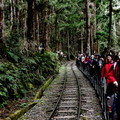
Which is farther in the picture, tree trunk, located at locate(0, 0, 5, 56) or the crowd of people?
tree trunk, located at locate(0, 0, 5, 56)

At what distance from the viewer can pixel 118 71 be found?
457 centimetres

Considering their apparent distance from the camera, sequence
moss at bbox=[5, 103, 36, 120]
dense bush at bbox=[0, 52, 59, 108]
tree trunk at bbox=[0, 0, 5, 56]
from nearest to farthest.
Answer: moss at bbox=[5, 103, 36, 120]
dense bush at bbox=[0, 52, 59, 108]
tree trunk at bbox=[0, 0, 5, 56]

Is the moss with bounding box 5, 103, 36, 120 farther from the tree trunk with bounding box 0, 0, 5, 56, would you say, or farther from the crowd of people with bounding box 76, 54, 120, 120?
the tree trunk with bounding box 0, 0, 5, 56

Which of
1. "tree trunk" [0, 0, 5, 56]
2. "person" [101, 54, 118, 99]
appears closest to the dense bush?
"tree trunk" [0, 0, 5, 56]

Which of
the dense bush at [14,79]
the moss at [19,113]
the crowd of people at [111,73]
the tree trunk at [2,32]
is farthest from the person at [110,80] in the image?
the tree trunk at [2,32]

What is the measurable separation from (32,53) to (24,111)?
6.77 metres

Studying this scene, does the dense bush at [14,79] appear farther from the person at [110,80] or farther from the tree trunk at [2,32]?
the person at [110,80]

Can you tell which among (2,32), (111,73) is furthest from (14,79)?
(111,73)

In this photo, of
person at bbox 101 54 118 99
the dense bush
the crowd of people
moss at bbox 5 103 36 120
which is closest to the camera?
the crowd of people

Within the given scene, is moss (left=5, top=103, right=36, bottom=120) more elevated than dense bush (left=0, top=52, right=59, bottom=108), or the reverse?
dense bush (left=0, top=52, right=59, bottom=108)

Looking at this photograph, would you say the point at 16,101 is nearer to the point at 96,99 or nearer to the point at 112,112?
the point at 96,99

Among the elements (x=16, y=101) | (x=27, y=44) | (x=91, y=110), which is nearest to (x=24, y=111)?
(x=16, y=101)

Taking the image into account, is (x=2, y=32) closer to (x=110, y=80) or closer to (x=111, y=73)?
(x=111, y=73)

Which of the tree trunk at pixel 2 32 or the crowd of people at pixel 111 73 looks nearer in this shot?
the crowd of people at pixel 111 73
